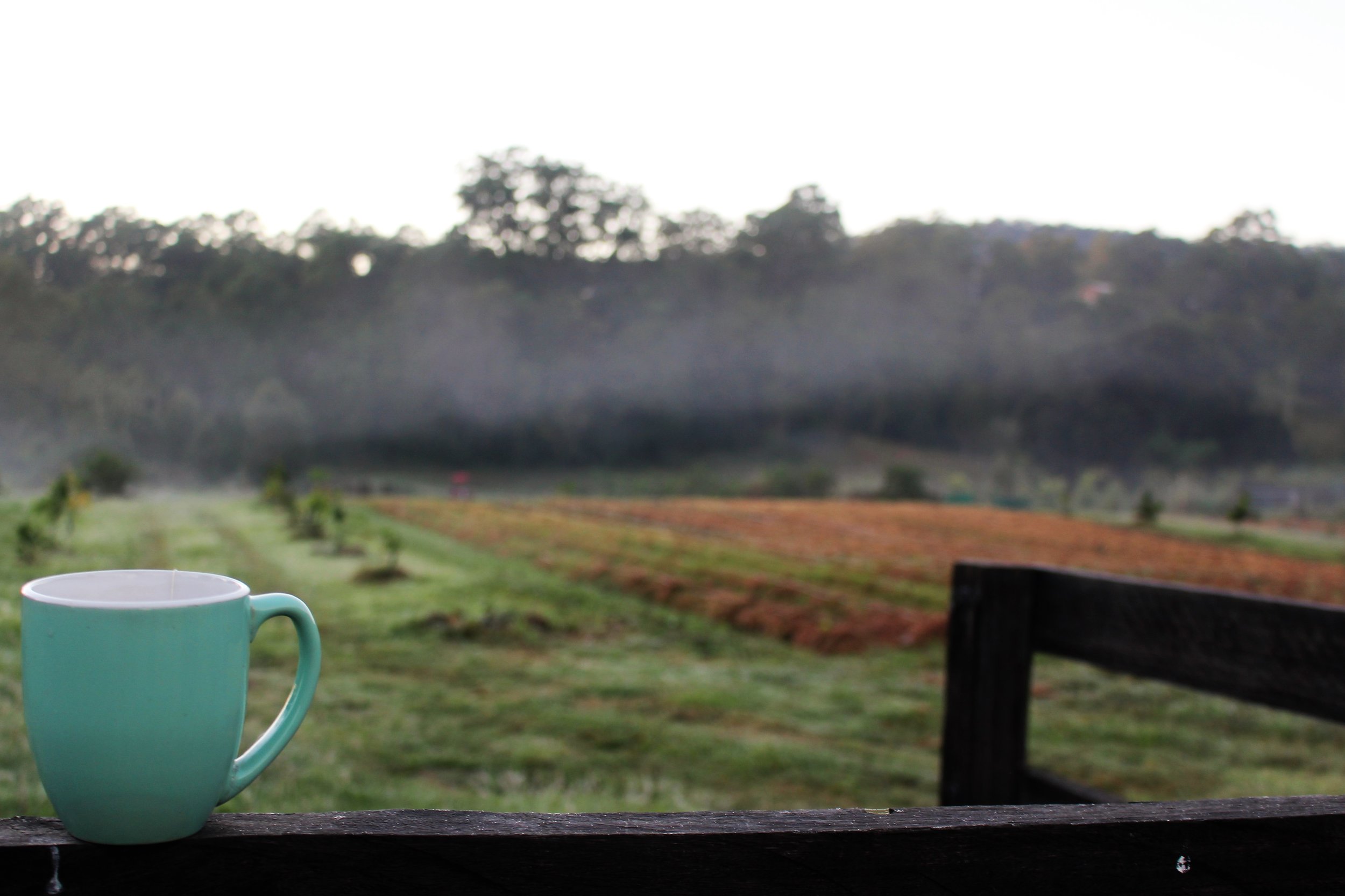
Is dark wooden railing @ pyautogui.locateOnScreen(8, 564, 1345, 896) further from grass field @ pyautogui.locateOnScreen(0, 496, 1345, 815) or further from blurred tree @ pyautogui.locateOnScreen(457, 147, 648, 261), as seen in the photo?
blurred tree @ pyautogui.locateOnScreen(457, 147, 648, 261)

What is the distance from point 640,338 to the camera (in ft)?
12.1

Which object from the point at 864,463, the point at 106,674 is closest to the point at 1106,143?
the point at 864,463

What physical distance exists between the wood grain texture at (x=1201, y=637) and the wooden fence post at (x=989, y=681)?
0.09ft

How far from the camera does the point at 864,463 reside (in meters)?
3.99

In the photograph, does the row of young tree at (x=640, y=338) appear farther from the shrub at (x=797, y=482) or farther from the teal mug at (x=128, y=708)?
the teal mug at (x=128, y=708)

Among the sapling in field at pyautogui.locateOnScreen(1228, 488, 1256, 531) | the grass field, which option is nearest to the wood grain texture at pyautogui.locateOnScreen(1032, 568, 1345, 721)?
the grass field

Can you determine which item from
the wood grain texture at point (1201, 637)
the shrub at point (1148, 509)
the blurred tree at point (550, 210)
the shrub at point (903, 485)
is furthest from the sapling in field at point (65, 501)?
the shrub at point (1148, 509)

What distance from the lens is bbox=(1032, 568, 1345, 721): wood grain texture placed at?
0.90 meters

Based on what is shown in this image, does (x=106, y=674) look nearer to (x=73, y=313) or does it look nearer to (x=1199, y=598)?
(x=1199, y=598)

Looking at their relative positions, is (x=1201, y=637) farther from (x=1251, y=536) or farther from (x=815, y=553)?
(x=1251, y=536)

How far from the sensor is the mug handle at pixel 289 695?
40cm

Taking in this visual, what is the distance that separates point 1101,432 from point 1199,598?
3.34m

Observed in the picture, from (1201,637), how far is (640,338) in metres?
2.86

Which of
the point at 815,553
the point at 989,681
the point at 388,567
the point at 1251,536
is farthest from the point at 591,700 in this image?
the point at 1251,536
